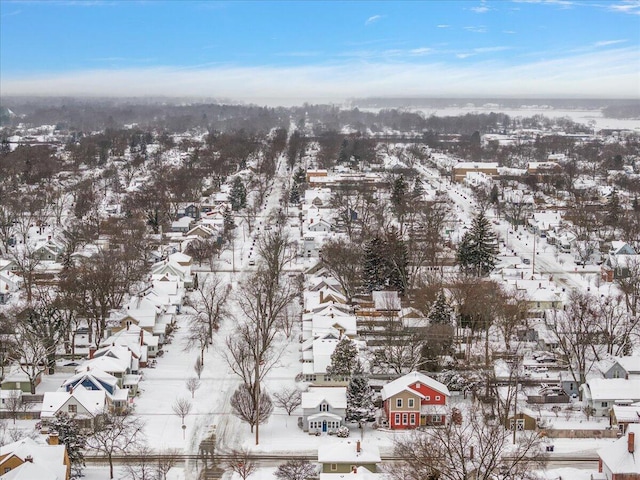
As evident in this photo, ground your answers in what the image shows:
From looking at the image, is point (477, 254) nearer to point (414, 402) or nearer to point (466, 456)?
point (414, 402)

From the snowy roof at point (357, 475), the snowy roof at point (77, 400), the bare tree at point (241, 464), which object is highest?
the snowy roof at point (77, 400)

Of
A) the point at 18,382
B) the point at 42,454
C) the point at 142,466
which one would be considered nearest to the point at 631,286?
the point at 142,466

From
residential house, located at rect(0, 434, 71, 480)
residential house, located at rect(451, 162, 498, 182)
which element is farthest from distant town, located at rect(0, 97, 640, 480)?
Answer: residential house, located at rect(451, 162, 498, 182)

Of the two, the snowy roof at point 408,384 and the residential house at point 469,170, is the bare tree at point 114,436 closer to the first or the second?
the snowy roof at point 408,384

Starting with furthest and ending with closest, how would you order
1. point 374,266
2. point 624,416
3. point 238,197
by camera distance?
point 238,197, point 374,266, point 624,416

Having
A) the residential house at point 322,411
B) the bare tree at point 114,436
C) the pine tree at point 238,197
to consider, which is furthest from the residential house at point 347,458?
the pine tree at point 238,197
